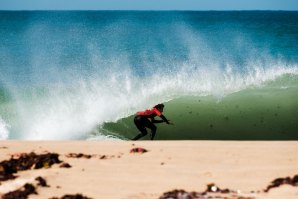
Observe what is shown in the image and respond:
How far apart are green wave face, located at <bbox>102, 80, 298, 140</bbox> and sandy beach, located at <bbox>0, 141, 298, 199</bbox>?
3505mm

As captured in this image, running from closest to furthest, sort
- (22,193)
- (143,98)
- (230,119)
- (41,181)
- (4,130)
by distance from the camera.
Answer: (22,193), (41,181), (4,130), (230,119), (143,98)

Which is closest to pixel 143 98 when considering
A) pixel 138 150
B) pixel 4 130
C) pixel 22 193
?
pixel 4 130

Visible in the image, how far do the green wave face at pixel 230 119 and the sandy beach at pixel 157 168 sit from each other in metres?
3.51

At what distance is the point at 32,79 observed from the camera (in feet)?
76.7

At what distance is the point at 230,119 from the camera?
48.7 feet

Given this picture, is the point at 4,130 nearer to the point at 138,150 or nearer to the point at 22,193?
the point at 138,150

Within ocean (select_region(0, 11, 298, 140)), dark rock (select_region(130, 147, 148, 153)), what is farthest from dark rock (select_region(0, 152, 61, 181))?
ocean (select_region(0, 11, 298, 140))

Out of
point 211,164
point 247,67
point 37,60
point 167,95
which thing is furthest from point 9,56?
point 211,164

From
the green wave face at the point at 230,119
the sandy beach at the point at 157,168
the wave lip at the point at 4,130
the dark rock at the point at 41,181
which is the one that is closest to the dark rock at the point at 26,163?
the sandy beach at the point at 157,168

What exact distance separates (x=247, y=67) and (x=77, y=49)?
15.1 meters

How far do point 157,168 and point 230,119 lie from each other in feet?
22.7

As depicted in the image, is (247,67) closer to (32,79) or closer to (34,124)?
(32,79)

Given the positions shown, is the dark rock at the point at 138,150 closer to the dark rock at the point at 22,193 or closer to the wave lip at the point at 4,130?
the dark rock at the point at 22,193

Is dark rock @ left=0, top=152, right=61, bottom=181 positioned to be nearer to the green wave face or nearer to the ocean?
the ocean
